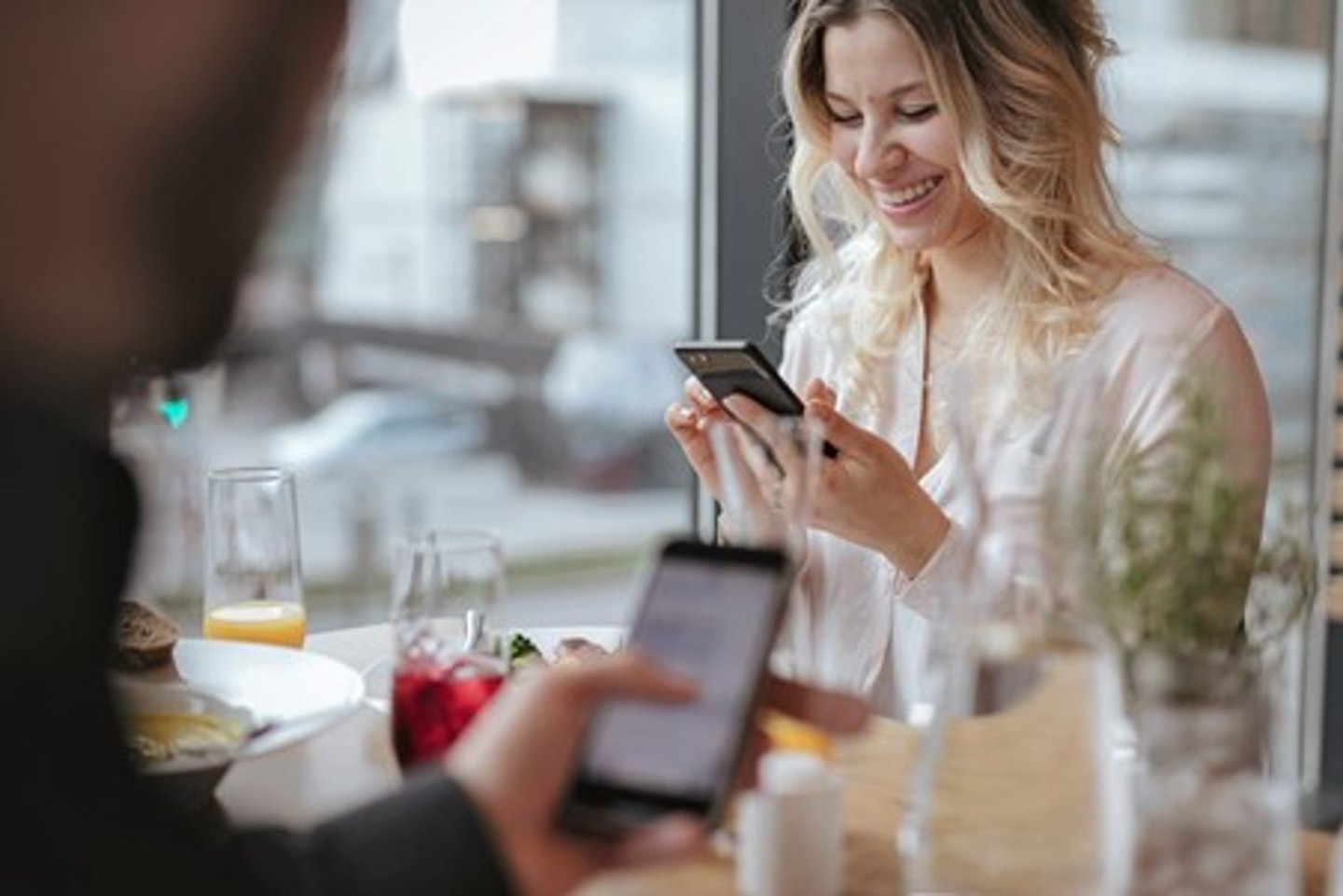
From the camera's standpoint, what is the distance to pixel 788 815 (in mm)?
1090

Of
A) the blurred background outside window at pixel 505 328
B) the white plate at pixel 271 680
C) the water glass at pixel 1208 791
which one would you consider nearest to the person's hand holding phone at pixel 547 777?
the water glass at pixel 1208 791

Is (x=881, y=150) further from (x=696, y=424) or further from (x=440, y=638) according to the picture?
(x=440, y=638)

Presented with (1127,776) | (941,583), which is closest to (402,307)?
(941,583)

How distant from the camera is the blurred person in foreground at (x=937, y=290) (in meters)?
1.82

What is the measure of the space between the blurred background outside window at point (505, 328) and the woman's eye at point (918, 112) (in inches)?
62.5

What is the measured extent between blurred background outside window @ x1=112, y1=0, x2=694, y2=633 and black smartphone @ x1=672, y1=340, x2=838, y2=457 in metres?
1.85

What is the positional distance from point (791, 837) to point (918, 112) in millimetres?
1162

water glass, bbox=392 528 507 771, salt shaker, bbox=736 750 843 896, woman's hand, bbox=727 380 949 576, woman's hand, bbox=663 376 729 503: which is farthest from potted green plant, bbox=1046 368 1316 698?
woman's hand, bbox=663 376 729 503

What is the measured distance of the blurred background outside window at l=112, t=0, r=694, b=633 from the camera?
4.97m

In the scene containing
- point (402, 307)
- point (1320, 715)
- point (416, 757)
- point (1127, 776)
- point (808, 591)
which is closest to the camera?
point (1127, 776)

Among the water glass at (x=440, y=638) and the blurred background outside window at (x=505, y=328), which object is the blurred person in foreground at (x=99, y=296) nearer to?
the water glass at (x=440, y=638)

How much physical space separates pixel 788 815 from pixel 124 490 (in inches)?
19.2

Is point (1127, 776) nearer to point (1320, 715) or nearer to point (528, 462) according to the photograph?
point (1320, 715)

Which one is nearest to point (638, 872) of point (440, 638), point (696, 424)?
point (440, 638)
